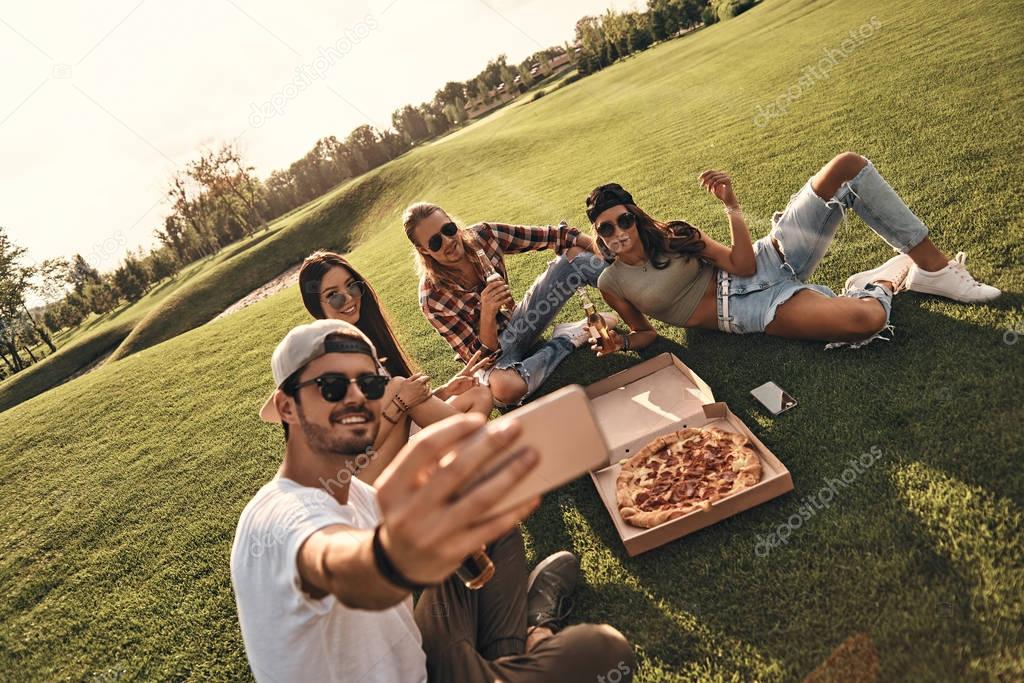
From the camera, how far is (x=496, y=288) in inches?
196

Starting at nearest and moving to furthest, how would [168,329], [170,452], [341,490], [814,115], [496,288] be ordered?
[341,490] < [496,288] < [170,452] < [814,115] < [168,329]

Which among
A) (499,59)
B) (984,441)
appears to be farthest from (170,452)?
(499,59)

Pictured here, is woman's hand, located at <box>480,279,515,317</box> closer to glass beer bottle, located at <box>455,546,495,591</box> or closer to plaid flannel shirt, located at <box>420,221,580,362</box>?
plaid flannel shirt, located at <box>420,221,580,362</box>

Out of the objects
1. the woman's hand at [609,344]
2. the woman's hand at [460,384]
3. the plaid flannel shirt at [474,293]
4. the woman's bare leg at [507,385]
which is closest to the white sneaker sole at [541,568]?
the woman's hand at [460,384]

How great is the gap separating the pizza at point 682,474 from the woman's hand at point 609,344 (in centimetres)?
163

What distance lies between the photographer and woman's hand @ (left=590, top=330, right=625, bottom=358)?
5469 millimetres

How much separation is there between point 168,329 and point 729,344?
25.9m

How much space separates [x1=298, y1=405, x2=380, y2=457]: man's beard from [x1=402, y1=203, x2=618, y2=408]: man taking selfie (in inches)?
118

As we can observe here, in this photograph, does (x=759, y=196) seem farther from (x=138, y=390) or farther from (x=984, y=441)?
(x=138, y=390)

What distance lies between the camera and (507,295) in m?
5.13

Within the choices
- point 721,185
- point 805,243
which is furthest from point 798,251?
point 721,185

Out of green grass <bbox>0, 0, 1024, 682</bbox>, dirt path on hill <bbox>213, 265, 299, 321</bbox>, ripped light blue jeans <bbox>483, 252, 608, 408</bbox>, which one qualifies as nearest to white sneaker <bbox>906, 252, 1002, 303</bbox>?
green grass <bbox>0, 0, 1024, 682</bbox>

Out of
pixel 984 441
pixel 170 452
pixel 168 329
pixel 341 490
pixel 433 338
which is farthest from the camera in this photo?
pixel 168 329

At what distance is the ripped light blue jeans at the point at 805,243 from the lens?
4.29 m
